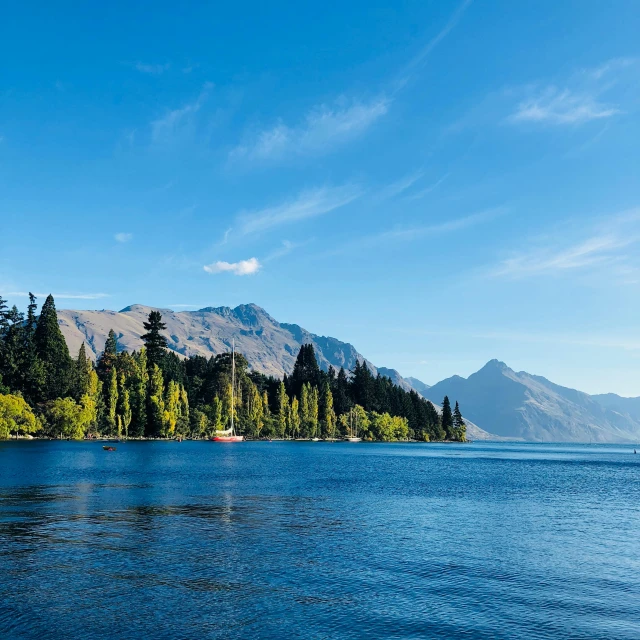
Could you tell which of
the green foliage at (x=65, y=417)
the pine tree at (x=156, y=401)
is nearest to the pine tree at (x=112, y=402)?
the pine tree at (x=156, y=401)

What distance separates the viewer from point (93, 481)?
67562 millimetres

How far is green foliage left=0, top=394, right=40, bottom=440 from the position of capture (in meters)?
140

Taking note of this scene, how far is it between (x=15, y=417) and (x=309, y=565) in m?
135

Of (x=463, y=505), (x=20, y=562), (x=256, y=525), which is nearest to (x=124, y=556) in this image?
(x=20, y=562)

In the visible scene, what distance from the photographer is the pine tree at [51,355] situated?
541 ft

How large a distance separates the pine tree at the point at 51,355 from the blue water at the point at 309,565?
367ft

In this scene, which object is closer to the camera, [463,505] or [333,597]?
[333,597]

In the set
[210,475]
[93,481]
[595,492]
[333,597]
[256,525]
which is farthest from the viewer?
[210,475]

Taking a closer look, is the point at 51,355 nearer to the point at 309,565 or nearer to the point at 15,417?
the point at 15,417

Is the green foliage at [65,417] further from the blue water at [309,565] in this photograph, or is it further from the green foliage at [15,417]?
the blue water at [309,565]

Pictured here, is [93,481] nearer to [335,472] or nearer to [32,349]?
[335,472]

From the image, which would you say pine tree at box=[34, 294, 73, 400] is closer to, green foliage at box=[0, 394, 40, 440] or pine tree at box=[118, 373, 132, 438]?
green foliage at box=[0, 394, 40, 440]

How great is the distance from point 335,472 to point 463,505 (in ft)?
131

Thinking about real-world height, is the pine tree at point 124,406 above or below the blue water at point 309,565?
above
